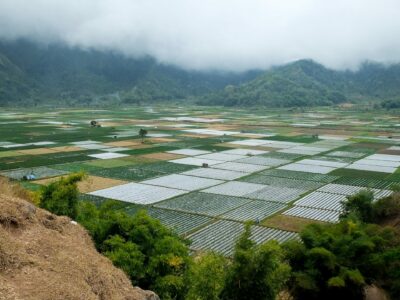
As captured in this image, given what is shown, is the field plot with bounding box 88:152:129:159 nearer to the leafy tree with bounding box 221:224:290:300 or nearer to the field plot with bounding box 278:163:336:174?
the field plot with bounding box 278:163:336:174

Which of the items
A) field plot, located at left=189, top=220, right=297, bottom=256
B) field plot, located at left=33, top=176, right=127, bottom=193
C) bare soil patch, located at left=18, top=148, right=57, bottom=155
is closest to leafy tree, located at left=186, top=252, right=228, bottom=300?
field plot, located at left=189, top=220, right=297, bottom=256

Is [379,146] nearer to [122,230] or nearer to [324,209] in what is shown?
[324,209]

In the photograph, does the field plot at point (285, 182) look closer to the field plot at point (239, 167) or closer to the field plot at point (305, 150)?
the field plot at point (239, 167)

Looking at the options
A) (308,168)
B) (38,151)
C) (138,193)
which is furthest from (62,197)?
(38,151)

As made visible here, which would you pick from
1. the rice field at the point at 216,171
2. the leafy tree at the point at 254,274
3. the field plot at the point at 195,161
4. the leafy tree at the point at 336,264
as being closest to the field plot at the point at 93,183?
the rice field at the point at 216,171

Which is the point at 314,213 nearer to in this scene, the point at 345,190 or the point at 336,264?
the point at 345,190

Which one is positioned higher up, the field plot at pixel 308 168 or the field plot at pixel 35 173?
the field plot at pixel 35 173
